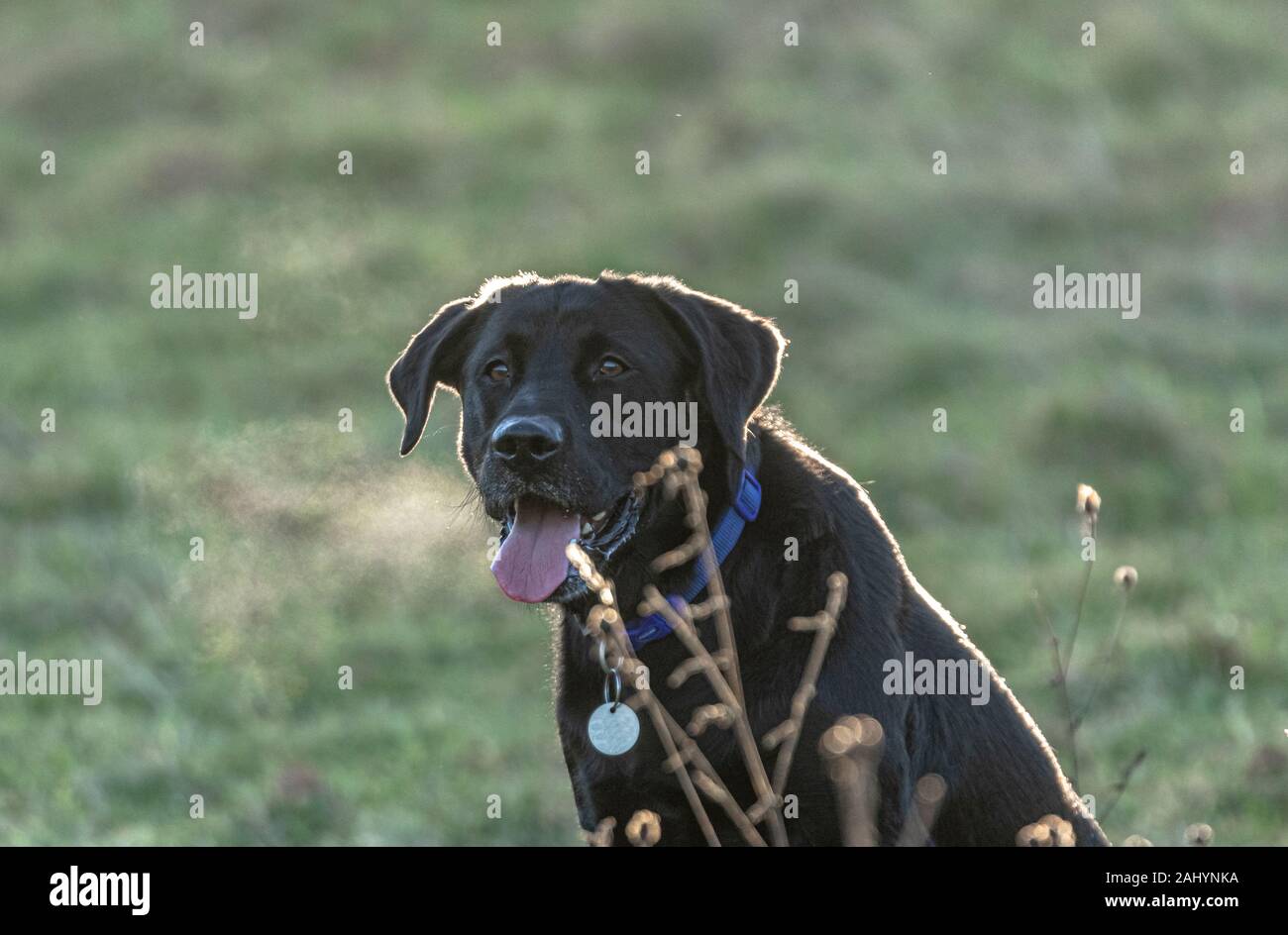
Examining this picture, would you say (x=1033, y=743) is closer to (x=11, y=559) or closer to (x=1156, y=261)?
(x=11, y=559)

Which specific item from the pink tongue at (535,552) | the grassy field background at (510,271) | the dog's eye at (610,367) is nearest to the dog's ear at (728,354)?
the dog's eye at (610,367)

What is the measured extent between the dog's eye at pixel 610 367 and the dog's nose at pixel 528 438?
26 centimetres

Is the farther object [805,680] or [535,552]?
[535,552]

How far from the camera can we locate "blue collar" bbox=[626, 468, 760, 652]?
427 centimetres

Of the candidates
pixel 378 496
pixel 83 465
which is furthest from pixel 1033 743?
pixel 83 465

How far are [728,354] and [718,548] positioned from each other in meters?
0.53

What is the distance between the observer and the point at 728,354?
448 centimetres

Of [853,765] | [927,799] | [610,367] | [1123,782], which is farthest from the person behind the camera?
[610,367]

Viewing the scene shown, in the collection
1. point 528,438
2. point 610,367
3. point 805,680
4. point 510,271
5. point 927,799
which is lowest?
point 927,799

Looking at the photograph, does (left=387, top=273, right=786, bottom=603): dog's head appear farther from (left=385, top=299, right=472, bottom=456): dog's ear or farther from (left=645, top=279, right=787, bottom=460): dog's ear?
(left=385, top=299, right=472, bottom=456): dog's ear

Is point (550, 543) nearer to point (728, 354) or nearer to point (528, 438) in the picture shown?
point (528, 438)

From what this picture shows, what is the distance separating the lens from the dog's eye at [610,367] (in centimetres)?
447

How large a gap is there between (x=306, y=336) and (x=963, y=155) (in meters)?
5.45

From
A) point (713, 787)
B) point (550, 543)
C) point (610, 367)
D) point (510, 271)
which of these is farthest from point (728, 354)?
point (510, 271)
